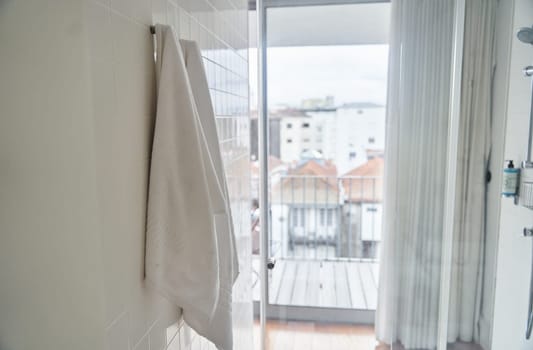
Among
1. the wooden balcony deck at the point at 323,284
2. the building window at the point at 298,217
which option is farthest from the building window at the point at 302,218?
the wooden balcony deck at the point at 323,284

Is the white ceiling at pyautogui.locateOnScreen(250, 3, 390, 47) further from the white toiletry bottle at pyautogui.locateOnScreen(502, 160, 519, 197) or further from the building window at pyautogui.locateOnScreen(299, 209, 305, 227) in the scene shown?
the building window at pyautogui.locateOnScreen(299, 209, 305, 227)

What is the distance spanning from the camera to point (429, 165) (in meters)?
2.21

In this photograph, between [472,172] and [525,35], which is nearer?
[525,35]

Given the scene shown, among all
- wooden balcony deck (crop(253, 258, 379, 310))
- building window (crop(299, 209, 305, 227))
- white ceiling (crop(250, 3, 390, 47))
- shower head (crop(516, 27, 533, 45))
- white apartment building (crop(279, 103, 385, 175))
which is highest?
white ceiling (crop(250, 3, 390, 47))

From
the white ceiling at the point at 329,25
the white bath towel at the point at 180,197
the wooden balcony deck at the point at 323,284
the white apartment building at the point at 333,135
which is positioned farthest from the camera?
the white apartment building at the point at 333,135

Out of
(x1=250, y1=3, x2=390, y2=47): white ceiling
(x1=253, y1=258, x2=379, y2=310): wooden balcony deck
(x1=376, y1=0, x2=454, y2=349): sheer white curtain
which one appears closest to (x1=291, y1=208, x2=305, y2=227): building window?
(x1=253, y1=258, x2=379, y2=310): wooden balcony deck

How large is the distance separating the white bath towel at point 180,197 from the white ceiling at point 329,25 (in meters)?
1.56

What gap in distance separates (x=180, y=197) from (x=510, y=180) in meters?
1.96

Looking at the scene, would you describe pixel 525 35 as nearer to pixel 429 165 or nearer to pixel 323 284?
pixel 429 165

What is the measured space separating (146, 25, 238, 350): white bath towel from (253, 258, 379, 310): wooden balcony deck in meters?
1.79

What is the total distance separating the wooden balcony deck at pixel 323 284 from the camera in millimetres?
2896

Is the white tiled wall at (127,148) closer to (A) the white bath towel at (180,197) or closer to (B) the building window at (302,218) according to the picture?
(A) the white bath towel at (180,197)

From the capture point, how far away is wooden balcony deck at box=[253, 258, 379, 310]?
2.90 metres

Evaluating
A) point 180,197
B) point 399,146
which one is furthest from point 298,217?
point 180,197
